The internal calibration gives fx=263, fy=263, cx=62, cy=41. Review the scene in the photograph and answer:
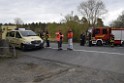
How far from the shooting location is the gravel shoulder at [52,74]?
35.9 ft

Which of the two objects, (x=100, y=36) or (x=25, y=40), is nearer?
(x=25, y=40)

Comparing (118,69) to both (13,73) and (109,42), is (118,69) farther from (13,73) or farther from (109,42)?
(109,42)

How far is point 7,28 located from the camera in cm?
3816

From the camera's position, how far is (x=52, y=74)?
12.3 m

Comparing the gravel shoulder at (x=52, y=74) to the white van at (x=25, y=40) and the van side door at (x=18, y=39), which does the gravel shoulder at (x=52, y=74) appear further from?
the van side door at (x=18, y=39)

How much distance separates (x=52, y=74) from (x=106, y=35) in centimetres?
2049

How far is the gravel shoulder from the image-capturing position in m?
10.9

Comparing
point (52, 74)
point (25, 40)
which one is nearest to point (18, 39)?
point (25, 40)

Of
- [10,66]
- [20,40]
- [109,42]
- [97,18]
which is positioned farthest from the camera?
[97,18]

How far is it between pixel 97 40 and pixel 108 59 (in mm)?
16406

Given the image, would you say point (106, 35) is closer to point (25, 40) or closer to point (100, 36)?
point (100, 36)

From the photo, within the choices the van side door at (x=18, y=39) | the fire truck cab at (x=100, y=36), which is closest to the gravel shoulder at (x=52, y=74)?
the van side door at (x=18, y=39)

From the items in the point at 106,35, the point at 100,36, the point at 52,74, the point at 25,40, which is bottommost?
the point at 52,74

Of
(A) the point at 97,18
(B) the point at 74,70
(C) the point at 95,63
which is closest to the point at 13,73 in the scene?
(B) the point at 74,70
